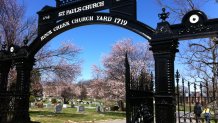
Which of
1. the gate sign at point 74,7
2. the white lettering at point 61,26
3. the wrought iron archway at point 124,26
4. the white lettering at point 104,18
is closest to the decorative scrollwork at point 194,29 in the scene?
the wrought iron archway at point 124,26

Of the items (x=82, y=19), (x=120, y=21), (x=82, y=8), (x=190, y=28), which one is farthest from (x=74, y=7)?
(x=190, y=28)

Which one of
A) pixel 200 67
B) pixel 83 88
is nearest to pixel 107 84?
pixel 200 67

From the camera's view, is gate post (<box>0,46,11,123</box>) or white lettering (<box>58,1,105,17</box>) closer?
white lettering (<box>58,1,105,17</box>)

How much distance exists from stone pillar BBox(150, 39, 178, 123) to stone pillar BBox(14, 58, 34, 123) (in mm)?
4894

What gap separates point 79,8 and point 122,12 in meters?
1.70

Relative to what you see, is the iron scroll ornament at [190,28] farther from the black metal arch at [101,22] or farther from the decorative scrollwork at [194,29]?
the black metal arch at [101,22]

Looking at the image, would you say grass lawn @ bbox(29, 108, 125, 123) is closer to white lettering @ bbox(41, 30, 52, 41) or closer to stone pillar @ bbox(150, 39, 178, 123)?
white lettering @ bbox(41, 30, 52, 41)

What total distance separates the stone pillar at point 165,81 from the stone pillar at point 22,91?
489cm

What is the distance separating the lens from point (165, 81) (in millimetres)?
6234

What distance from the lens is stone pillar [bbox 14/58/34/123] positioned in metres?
9.01

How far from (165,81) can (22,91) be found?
517 centimetres

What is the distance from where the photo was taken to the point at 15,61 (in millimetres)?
9594

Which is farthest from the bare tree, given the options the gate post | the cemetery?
the gate post

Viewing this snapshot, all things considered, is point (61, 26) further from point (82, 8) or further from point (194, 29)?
point (194, 29)
